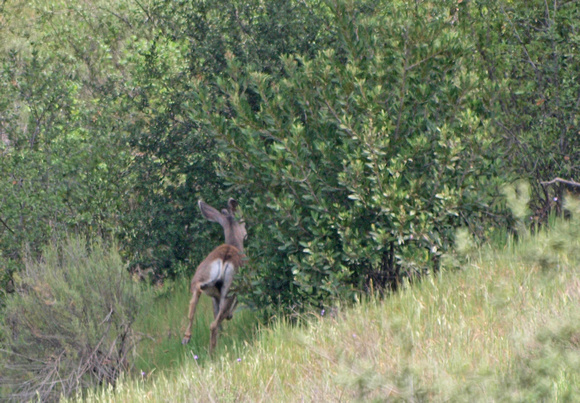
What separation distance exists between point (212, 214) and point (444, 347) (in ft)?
19.0

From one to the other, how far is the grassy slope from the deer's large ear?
281 cm

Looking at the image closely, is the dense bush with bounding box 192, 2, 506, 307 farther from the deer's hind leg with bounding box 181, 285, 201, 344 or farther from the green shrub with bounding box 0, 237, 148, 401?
the green shrub with bounding box 0, 237, 148, 401

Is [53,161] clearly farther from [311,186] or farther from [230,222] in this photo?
[311,186]

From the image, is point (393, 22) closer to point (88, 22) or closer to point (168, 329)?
point (168, 329)

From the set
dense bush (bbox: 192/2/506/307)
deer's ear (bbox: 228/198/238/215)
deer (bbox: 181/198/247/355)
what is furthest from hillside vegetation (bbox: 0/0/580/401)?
deer's ear (bbox: 228/198/238/215)

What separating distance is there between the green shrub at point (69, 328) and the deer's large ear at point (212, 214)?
5.13 feet

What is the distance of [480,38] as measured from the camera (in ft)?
35.1

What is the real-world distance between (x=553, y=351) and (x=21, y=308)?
7.53 meters

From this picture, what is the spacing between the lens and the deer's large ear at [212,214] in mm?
10789

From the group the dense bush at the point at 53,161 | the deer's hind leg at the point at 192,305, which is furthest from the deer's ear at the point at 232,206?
the dense bush at the point at 53,161

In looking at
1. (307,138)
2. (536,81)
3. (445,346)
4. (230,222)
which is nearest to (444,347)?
(445,346)

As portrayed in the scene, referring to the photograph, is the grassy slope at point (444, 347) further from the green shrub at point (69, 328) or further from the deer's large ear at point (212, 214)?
the deer's large ear at point (212, 214)

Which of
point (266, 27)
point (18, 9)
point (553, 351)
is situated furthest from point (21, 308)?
point (18, 9)

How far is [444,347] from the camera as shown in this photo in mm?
5574
